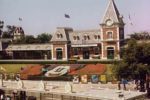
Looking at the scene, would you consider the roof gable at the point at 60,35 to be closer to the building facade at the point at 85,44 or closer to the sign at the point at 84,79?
the building facade at the point at 85,44

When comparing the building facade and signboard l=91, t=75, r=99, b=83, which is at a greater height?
the building facade

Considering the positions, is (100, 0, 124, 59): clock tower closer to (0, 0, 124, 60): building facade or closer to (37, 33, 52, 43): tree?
(0, 0, 124, 60): building facade

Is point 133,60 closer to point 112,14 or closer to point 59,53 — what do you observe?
point 112,14

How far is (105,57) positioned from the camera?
54.4 metres

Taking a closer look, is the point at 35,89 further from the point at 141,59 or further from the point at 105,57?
the point at 105,57

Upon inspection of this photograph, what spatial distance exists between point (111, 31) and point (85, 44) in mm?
5449

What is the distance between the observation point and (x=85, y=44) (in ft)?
193

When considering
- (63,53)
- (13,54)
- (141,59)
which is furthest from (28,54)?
(141,59)

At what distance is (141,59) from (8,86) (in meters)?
11.9

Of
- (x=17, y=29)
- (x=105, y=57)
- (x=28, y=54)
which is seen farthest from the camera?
(x=17, y=29)

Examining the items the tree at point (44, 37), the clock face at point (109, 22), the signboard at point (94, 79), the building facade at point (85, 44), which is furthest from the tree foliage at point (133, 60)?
the tree at point (44, 37)

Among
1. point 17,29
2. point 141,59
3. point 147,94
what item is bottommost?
point 147,94

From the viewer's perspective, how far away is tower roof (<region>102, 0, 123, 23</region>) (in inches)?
2169

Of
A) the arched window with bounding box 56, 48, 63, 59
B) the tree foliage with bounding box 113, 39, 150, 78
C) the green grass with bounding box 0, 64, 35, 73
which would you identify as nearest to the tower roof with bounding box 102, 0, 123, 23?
the arched window with bounding box 56, 48, 63, 59
